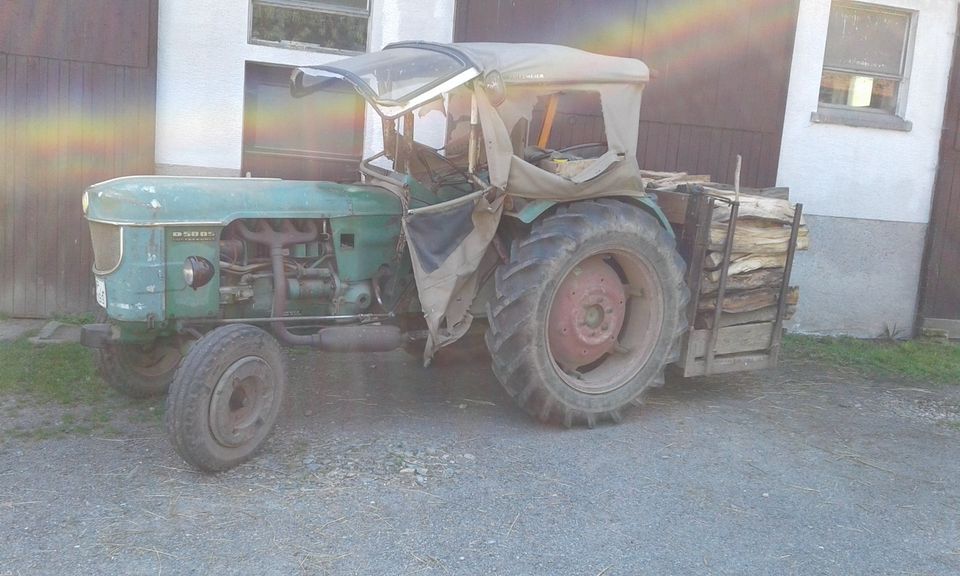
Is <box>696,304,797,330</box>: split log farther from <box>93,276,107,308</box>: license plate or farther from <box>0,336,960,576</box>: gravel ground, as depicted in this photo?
<box>93,276,107,308</box>: license plate

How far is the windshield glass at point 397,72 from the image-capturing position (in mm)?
4543

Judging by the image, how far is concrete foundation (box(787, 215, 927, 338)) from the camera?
8.62 m

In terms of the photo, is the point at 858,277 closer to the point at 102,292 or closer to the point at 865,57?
the point at 865,57

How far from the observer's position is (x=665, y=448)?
16.4 ft

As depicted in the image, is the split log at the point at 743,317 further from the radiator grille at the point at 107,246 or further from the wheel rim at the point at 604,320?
the radiator grille at the point at 107,246

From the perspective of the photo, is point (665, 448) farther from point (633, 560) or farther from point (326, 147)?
point (326, 147)

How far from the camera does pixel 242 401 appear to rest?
4277 millimetres

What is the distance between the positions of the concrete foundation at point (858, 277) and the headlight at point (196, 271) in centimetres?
614

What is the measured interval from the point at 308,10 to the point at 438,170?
9.07 feet

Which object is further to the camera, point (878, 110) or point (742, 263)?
point (878, 110)

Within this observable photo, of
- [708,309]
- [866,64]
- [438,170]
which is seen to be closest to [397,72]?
[438,170]

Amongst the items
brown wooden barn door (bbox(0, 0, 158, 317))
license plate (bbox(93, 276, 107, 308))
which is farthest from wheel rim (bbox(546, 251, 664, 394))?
brown wooden barn door (bbox(0, 0, 158, 317))

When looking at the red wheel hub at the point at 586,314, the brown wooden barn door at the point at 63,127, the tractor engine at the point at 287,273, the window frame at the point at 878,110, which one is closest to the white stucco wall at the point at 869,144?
the window frame at the point at 878,110

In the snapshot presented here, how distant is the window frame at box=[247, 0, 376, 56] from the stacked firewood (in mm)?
3165
